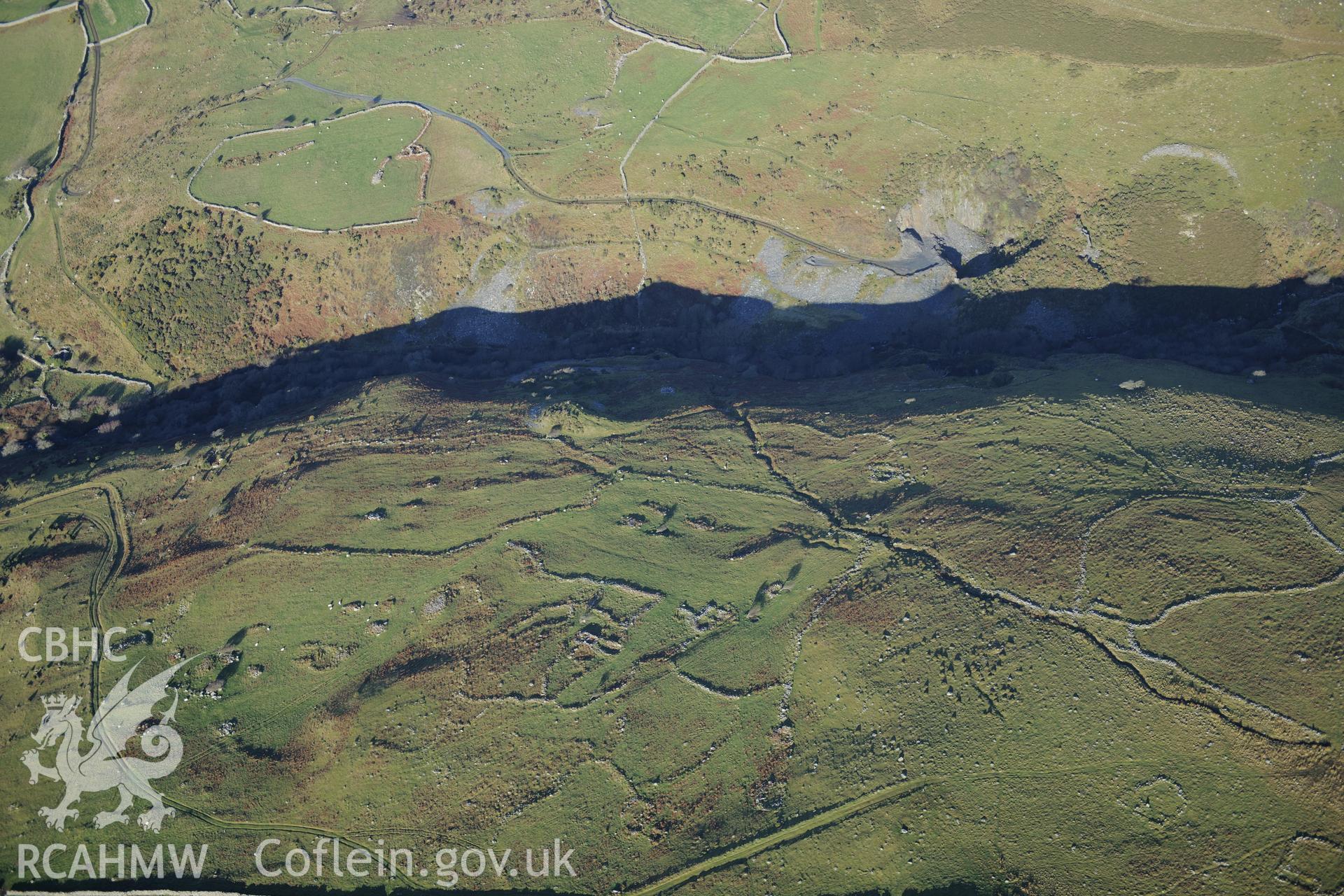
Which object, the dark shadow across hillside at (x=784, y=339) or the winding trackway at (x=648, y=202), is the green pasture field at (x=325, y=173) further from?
the dark shadow across hillside at (x=784, y=339)

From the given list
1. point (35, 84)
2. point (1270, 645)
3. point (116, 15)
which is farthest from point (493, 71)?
point (1270, 645)

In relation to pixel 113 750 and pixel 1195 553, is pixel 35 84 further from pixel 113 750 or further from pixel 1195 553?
pixel 1195 553

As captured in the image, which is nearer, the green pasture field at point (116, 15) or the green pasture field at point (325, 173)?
the green pasture field at point (325, 173)

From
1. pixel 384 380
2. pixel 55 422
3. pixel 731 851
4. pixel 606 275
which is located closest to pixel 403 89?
pixel 606 275

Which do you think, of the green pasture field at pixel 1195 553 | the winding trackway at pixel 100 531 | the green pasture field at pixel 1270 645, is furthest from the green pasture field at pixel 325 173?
the green pasture field at pixel 1270 645

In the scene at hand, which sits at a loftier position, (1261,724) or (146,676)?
(146,676)

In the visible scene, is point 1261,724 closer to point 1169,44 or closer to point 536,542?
point 536,542
